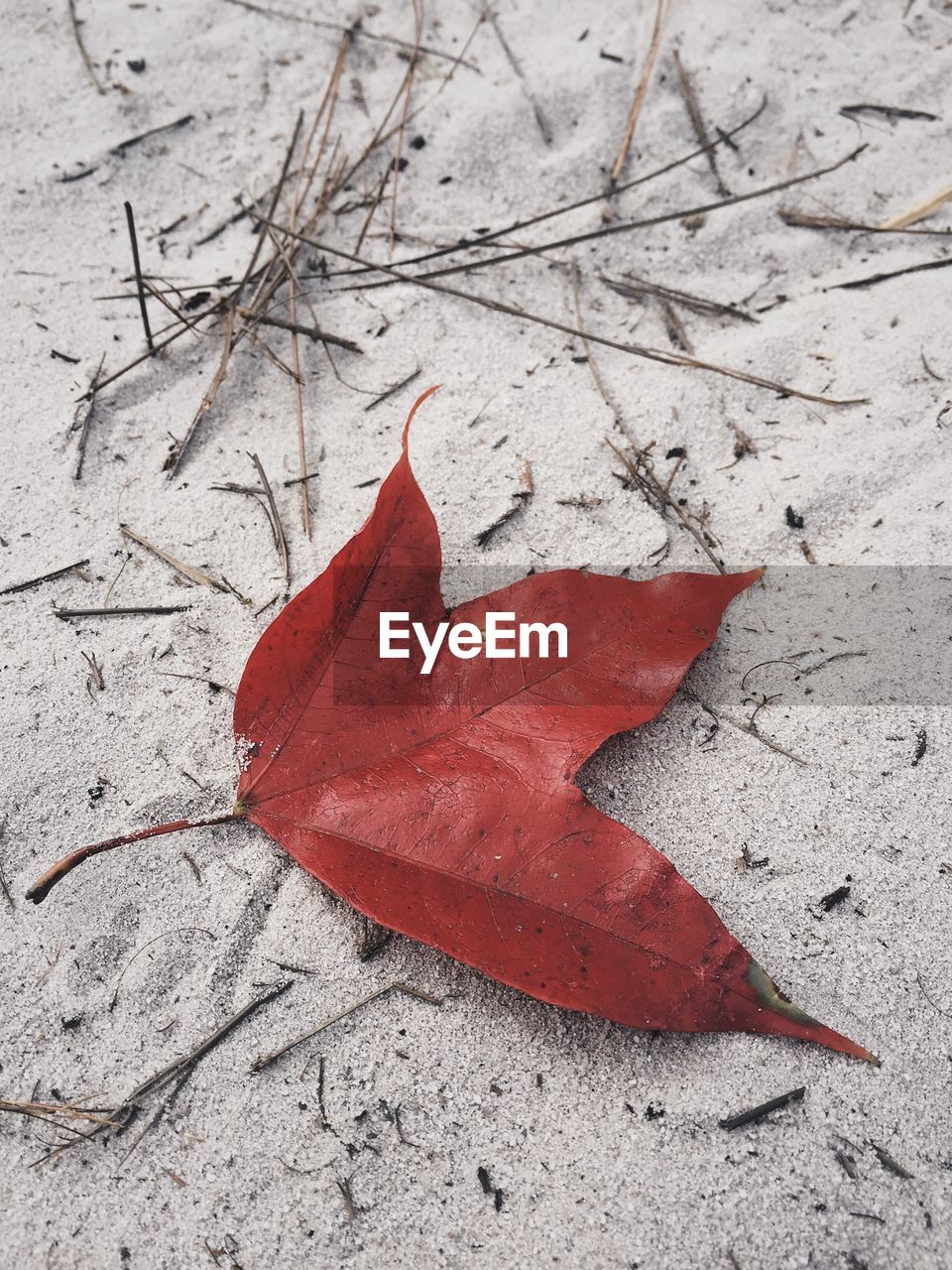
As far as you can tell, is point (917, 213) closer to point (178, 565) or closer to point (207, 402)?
point (207, 402)

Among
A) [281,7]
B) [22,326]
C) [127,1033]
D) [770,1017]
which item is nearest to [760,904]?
[770,1017]

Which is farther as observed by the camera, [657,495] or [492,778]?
[657,495]

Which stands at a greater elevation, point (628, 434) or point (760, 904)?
point (628, 434)

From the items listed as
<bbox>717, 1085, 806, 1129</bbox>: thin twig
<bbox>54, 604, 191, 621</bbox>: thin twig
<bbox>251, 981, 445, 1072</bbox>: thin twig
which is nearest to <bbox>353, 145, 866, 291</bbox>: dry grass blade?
<bbox>54, 604, 191, 621</bbox>: thin twig

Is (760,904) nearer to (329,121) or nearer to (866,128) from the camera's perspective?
(866,128)

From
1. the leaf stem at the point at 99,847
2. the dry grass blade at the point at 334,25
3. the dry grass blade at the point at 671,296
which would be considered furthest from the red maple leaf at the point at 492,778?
the dry grass blade at the point at 334,25

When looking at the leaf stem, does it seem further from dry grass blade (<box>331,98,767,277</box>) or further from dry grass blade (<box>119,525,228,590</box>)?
dry grass blade (<box>331,98,767,277</box>)

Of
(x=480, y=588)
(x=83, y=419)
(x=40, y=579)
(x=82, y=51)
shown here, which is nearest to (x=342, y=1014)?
(x=480, y=588)
